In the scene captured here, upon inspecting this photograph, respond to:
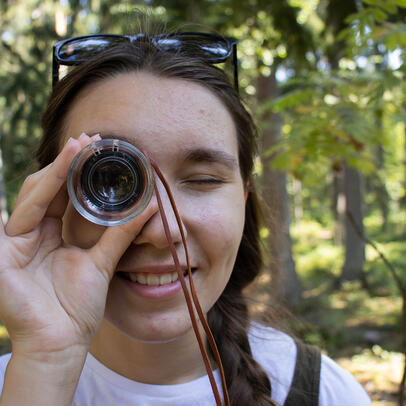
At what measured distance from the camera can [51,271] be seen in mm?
1341

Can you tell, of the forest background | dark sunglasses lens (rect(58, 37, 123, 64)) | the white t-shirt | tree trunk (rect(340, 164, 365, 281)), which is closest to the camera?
the white t-shirt

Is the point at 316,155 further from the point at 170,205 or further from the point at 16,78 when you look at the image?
the point at 16,78

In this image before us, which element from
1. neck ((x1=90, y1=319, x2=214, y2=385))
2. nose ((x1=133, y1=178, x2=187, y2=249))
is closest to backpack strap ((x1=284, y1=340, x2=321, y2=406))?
neck ((x1=90, y1=319, x2=214, y2=385))

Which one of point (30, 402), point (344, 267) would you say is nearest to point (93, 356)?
point (30, 402)

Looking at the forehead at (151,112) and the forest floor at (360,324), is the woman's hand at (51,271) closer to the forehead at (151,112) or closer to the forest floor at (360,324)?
the forehead at (151,112)

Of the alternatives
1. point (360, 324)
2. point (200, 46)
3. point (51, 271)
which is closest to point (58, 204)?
point (51, 271)

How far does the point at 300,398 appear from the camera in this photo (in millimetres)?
1662

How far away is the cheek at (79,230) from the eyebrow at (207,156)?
311mm

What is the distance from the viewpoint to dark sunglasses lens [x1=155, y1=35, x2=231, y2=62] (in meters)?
1.77

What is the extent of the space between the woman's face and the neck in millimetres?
255

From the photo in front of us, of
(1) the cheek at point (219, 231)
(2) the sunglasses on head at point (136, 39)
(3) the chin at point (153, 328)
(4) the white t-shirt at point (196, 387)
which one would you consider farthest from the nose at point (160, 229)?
(2) the sunglasses on head at point (136, 39)

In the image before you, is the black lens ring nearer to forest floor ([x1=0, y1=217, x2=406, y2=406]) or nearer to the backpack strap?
the backpack strap

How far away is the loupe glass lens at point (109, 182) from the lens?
1229 mm

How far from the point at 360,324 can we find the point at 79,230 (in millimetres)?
9360
